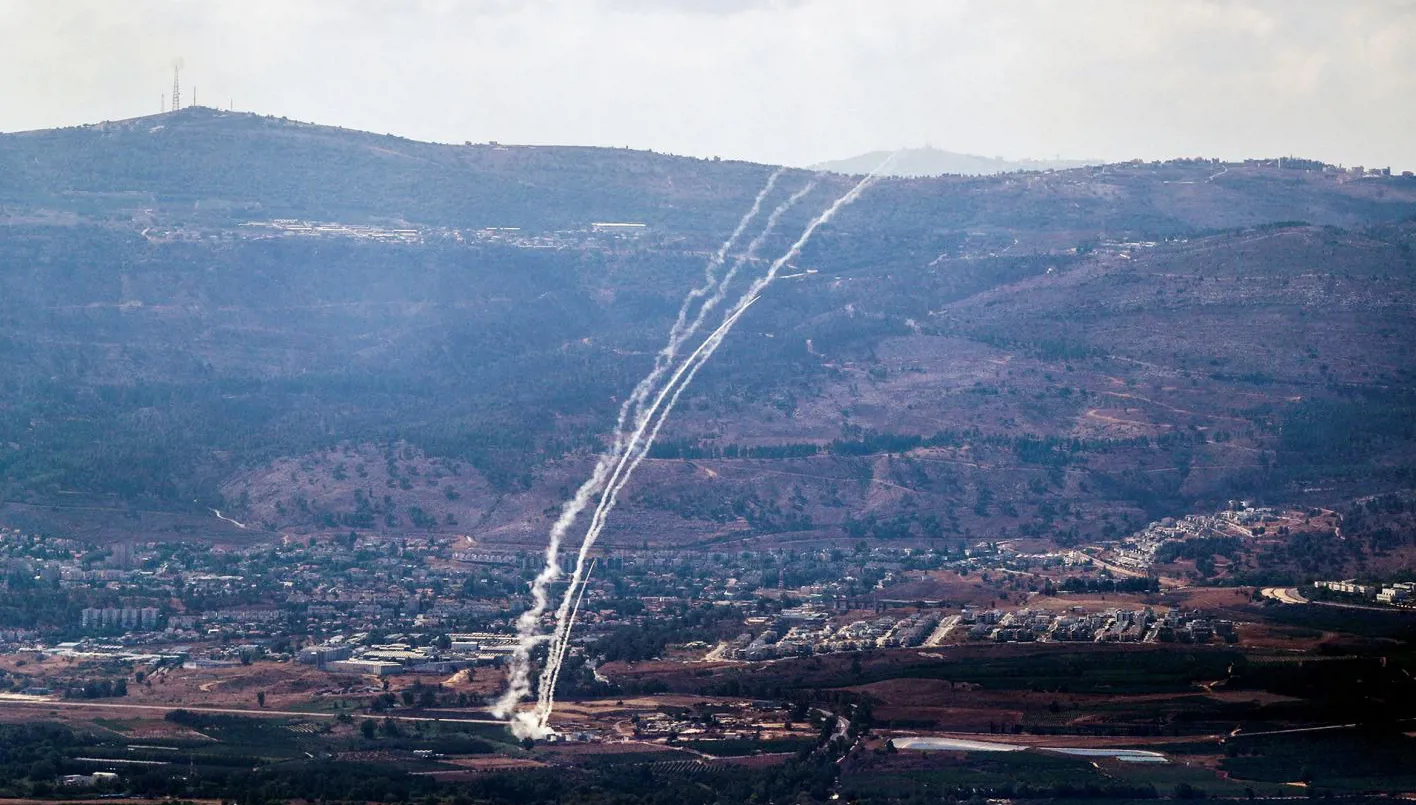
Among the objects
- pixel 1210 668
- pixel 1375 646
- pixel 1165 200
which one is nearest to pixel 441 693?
pixel 1210 668

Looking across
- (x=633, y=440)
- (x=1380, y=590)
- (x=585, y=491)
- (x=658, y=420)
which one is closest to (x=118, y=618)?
(x=585, y=491)

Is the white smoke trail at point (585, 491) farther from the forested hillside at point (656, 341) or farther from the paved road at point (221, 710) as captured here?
the paved road at point (221, 710)

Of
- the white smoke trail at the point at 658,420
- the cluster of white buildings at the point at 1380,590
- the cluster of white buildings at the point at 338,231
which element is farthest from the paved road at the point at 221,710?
the cluster of white buildings at the point at 338,231

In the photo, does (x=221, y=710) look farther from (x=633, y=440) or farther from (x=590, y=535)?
(x=633, y=440)

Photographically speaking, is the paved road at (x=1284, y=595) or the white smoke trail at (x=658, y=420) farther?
the paved road at (x=1284, y=595)

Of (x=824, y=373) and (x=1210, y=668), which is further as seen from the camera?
(x=824, y=373)

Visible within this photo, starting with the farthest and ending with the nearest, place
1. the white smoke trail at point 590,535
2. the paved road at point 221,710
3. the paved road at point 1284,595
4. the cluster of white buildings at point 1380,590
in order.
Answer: the paved road at point 1284,595 → the cluster of white buildings at point 1380,590 → the white smoke trail at point 590,535 → the paved road at point 221,710

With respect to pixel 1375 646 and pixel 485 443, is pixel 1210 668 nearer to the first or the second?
pixel 1375 646

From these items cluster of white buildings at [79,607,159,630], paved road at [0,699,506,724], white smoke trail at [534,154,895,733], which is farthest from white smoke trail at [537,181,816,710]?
cluster of white buildings at [79,607,159,630]
